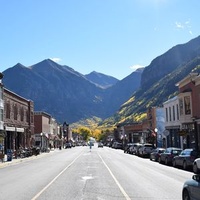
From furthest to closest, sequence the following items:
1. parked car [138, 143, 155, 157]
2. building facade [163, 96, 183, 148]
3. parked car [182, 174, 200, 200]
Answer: building facade [163, 96, 183, 148] < parked car [138, 143, 155, 157] < parked car [182, 174, 200, 200]

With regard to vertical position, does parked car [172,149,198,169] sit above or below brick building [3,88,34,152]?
below

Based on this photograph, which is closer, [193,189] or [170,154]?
[193,189]

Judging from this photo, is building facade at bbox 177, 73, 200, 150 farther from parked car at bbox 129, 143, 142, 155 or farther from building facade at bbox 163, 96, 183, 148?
parked car at bbox 129, 143, 142, 155

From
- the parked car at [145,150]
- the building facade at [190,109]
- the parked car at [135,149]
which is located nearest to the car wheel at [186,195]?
the building facade at [190,109]

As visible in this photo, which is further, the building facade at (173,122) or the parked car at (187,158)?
the building facade at (173,122)

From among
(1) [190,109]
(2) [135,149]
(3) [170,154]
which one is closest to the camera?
(3) [170,154]

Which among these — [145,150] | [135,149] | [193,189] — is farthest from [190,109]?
[193,189]

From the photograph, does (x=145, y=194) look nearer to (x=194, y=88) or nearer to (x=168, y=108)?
(x=194, y=88)

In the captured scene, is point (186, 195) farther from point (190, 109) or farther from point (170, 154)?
point (190, 109)

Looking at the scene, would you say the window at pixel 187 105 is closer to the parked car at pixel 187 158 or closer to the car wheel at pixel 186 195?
the parked car at pixel 187 158

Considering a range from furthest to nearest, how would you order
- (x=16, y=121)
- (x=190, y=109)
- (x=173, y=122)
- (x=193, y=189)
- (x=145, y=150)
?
(x=16, y=121) → (x=173, y=122) → (x=145, y=150) → (x=190, y=109) → (x=193, y=189)

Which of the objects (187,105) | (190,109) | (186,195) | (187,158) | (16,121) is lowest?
(186,195)

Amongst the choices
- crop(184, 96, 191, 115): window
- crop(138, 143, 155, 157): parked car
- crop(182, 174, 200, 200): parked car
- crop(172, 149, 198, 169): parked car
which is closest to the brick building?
crop(138, 143, 155, 157): parked car

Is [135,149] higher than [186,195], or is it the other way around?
[135,149]
